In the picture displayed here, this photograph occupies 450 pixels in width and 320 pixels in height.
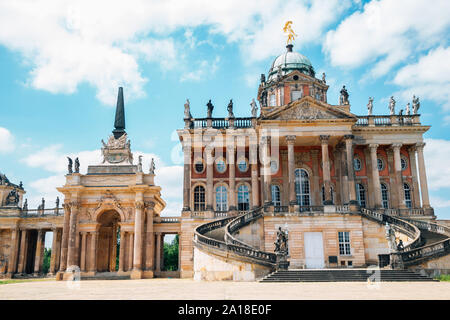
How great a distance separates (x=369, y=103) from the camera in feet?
134

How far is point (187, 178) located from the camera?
39.1m

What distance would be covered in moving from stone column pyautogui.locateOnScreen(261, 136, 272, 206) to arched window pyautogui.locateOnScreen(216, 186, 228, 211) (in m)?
6.31

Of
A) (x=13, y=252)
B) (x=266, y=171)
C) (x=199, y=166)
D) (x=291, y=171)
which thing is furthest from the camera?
(x=13, y=252)

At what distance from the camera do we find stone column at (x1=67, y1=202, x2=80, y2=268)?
38.1 metres

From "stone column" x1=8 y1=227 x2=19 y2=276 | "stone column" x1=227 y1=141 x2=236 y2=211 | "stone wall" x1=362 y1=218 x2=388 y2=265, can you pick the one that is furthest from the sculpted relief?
"stone column" x1=8 y1=227 x2=19 y2=276

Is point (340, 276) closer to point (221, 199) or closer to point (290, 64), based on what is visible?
point (221, 199)

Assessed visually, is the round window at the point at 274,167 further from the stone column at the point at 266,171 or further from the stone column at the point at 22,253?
the stone column at the point at 22,253

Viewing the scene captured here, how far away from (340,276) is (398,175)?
1952 centimetres

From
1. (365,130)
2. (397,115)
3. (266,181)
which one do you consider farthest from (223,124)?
(397,115)

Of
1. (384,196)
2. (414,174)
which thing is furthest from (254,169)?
(414,174)

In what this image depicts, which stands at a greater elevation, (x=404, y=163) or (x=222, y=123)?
(x=222, y=123)

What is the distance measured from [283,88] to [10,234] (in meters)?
34.8

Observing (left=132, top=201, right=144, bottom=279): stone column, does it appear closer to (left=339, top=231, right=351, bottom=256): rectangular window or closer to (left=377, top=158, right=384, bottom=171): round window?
(left=339, top=231, right=351, bottom=256): rectangular window
